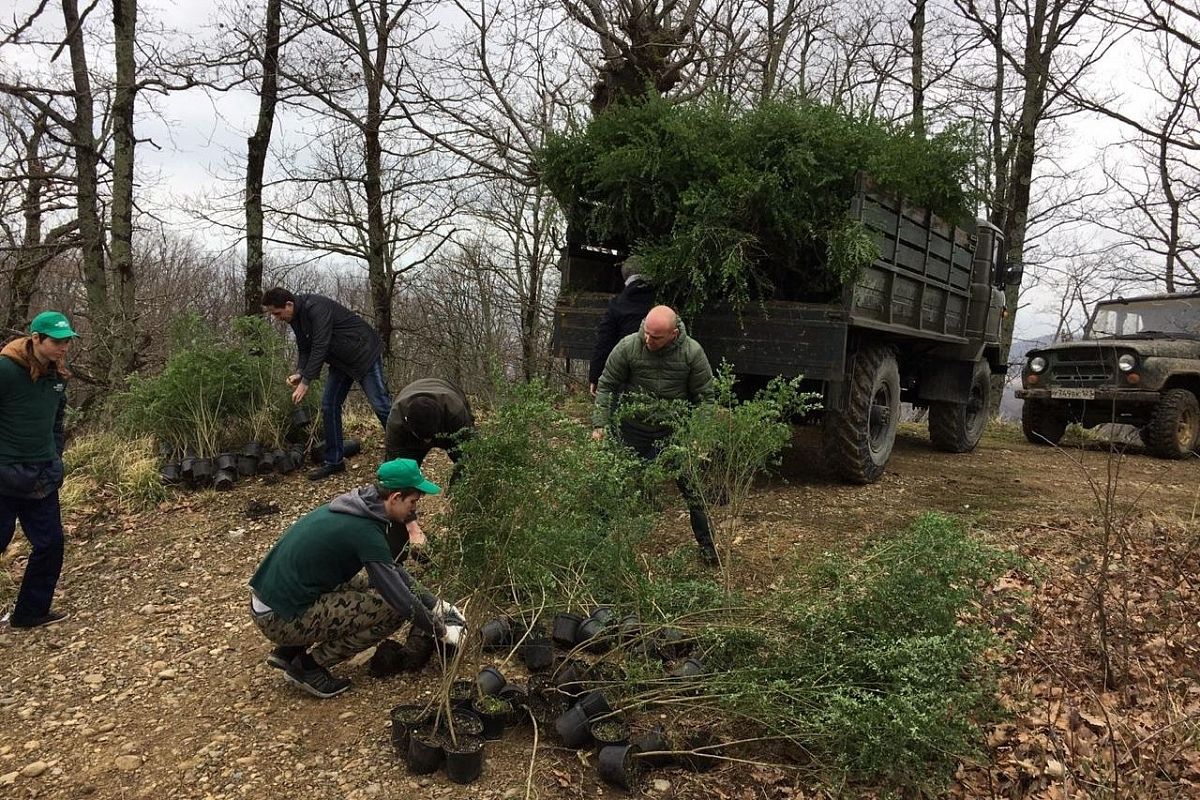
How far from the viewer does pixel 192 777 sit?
2.71 meters

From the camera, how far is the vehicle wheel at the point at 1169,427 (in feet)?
28.1

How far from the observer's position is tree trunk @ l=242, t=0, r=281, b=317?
9.69 metres

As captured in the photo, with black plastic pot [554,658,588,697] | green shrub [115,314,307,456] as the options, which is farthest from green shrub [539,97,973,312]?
green shrub [115,314,307,456]

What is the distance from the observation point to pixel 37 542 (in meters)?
4.00

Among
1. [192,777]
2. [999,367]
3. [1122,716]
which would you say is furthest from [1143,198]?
[192,777]

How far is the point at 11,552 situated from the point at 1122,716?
21.2ft

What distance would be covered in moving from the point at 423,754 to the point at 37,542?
8.88 feet

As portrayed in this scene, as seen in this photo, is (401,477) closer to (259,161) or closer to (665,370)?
(665,370)

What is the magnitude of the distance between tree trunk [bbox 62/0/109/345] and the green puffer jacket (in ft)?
26.2

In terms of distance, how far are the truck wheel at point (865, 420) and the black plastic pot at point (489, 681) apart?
12.0 feet

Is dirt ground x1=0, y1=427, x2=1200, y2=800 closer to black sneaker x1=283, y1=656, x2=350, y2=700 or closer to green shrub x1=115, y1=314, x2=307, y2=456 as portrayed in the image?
black sneaker x1=283, y1=656, x2=350, y2=700

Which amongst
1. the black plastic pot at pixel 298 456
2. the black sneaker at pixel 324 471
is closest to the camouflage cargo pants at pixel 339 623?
the black sneaker at pixel 324 471

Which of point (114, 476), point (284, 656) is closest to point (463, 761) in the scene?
point (284, 656)

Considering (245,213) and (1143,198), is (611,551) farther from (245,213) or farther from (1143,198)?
(1143,198)
